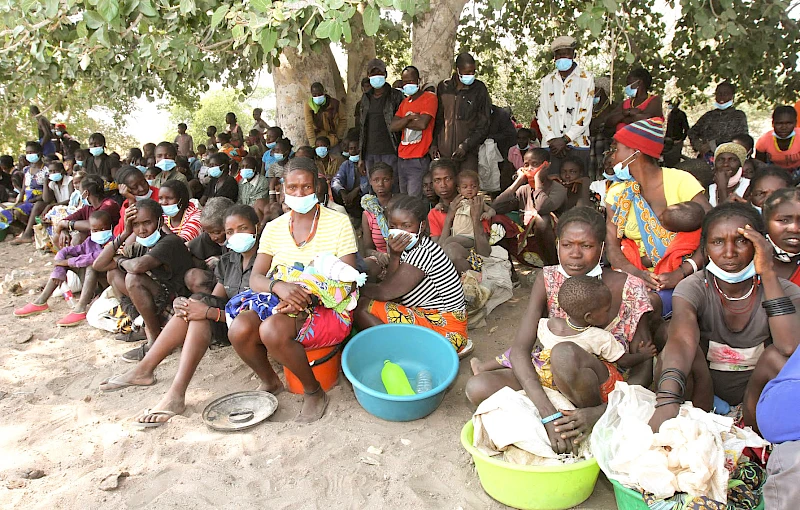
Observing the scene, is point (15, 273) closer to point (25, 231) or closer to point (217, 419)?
point (25, 231)

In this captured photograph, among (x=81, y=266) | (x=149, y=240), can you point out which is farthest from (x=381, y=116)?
(x=81, y=266)

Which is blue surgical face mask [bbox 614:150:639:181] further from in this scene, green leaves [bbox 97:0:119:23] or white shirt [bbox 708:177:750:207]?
green leaves [bbox 97:0:119:23]

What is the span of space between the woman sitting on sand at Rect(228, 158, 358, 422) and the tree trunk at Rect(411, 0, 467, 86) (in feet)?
10.6

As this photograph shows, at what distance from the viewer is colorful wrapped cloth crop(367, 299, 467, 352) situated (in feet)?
11.3

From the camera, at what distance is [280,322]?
288 cm

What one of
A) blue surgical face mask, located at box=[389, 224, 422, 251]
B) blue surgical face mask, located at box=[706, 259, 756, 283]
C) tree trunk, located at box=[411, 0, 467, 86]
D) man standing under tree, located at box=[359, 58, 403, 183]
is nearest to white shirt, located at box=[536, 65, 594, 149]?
tree trunk, located at box=[411, 0, 467, 86]

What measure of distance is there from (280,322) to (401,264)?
86 cm

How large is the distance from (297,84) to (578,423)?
5.96m

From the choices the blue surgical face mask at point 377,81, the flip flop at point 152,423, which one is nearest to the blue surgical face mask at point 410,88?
the blue surgical face mask at point 377,81

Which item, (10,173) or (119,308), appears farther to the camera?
(10,173)

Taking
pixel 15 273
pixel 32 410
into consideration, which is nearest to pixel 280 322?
pixel 32 410

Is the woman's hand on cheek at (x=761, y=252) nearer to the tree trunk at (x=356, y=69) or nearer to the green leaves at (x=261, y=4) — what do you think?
the green leaves at (x=261, y=4)

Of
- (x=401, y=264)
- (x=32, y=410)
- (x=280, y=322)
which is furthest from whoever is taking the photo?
(x=401, y=264)

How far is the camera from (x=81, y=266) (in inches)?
185
